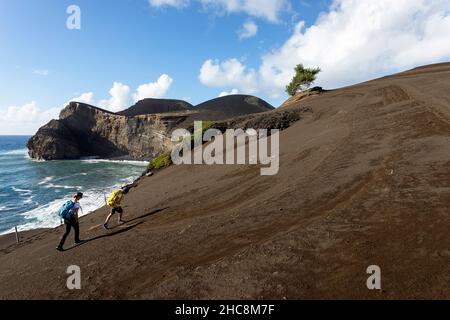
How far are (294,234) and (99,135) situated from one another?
91.8m

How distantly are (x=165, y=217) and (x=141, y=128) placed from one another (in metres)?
75.1

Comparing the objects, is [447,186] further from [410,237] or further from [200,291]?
[200,291]

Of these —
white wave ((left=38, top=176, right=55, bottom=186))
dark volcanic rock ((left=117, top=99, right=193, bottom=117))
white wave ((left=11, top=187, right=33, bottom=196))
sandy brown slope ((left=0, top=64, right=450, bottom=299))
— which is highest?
dark volcanic rock ((left=117, top=99, right=193, bottom=117))

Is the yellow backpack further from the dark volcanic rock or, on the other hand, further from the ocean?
the dark volcanic rock

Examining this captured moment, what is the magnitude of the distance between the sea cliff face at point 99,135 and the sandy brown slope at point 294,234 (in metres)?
65.6

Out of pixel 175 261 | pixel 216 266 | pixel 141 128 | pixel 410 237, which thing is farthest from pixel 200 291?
pixel 141 128

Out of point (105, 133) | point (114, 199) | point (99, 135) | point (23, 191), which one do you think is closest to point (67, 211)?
point (114, 199)

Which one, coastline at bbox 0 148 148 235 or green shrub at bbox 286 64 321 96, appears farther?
green shrub at bbox 286 64 321 96

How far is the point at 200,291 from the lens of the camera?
22.6ft

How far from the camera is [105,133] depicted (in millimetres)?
91750

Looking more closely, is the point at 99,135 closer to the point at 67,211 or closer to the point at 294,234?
the point at 67,211

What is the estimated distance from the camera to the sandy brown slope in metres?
A: 6.71

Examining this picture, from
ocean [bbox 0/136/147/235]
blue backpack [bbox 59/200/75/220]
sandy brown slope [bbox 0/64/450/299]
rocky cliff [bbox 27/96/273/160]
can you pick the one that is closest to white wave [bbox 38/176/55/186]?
ocean [bbox 0/136/147/235]

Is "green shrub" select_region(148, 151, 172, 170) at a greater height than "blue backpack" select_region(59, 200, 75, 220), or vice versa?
"green shrub" select_region(148, 151, 172, 170)
